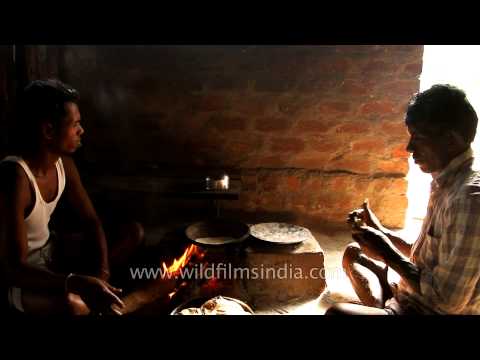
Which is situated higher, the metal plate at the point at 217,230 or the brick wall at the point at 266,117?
the brick wall at the point at 266,117

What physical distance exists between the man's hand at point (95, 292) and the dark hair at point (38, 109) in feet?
3.37

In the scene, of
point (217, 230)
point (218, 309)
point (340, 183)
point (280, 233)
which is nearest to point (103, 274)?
point (218, 309)

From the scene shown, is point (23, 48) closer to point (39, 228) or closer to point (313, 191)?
point (39, 228)

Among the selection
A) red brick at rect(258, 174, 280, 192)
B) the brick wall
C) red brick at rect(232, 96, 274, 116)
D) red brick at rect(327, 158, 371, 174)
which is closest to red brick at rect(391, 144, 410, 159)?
the brick wall

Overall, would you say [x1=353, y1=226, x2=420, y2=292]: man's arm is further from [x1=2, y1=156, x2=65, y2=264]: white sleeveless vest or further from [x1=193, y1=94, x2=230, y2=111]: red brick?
[x1=193, y1=94, x2=230, y2=111]: red brick

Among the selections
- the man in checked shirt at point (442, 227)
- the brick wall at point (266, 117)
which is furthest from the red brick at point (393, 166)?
the man in checked shirt at point (442, 227)

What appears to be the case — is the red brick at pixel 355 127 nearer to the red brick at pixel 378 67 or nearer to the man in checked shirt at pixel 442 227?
the red brick at pixel 378 67

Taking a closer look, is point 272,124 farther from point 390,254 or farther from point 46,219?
point 46,219

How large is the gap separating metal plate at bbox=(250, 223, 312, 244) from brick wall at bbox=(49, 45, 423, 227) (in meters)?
1.02

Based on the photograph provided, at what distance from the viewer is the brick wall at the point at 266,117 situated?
4184 millimetres

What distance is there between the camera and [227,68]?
422 cm

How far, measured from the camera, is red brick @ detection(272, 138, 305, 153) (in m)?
4.43

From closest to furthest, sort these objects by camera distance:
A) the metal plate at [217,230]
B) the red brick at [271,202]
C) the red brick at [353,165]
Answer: the metal plate at [217,230]
the red brick at [353,165]
the red brick at [271,202]
